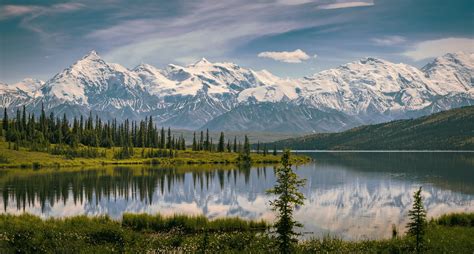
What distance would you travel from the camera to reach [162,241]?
5053 cm

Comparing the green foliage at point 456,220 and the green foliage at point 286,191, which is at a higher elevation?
the green foliage at point 286,191

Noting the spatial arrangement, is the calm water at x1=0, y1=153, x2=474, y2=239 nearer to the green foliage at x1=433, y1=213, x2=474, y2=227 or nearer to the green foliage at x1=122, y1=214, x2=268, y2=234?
the green foliage at x1=433, y1=213, x2=474, y2=227

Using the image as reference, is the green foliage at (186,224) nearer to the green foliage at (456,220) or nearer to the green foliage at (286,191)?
the green foliage at (456,220)

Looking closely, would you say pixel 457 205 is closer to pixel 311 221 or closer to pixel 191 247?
pixel 311 221

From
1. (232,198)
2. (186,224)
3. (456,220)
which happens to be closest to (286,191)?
(186,224)

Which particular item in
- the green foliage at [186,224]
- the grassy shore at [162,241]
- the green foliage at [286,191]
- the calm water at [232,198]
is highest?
the green foliage at [286,191]

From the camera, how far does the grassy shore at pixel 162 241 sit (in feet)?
148

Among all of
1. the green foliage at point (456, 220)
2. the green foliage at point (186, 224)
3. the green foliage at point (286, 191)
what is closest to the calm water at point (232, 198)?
the green foliage at point (456, 220)

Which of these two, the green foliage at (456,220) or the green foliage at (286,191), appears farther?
the green foliage at (456,220)

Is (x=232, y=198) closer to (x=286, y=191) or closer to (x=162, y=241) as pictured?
(x=162, y=241)

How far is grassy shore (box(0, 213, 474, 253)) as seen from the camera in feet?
148

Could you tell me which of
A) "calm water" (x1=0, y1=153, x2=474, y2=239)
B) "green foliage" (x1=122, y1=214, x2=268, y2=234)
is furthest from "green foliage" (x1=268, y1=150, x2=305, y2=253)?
"calm water" (x1=0, y1=153, x2=474, y2=239)

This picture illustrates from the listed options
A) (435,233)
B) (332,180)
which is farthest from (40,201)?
(332,180)

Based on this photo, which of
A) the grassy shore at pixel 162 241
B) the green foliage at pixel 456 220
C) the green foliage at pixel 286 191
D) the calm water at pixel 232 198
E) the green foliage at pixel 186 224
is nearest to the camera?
the green foliage at pixel 286 191
